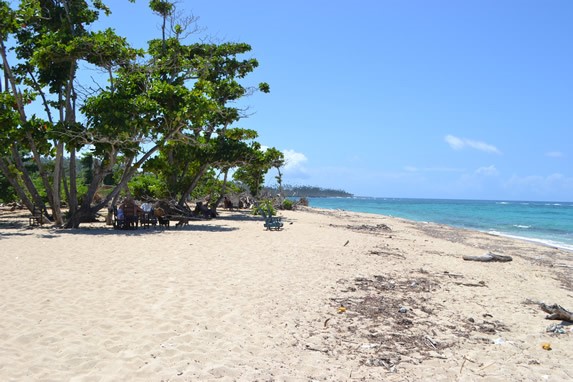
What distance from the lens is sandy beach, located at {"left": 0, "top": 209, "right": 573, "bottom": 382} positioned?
14.6 ft

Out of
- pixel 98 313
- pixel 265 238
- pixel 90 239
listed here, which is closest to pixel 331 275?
pixel 98 313

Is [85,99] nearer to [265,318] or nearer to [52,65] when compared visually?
[52,65]

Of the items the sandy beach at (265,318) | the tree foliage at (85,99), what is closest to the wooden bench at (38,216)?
the tree foliage at (85,99)

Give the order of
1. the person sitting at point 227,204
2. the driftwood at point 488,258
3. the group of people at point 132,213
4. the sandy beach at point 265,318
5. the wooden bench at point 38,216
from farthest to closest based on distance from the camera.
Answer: the person sitting at point 227,204 → the wooden bench at point 38,216 → the group of people at point 132,213 → the driftwood at point 488,258 → the sandy beach at point 265,318

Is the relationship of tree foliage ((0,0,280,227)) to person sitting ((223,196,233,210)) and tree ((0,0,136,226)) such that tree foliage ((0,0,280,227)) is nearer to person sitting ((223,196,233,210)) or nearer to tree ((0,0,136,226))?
tree ((0,0,136,226))

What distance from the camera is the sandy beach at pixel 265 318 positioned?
4.45 meters

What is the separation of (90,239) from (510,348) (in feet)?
37.2

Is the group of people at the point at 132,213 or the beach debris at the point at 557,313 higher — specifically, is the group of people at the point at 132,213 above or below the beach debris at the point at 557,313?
above

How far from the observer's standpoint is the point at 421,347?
17.2 feet

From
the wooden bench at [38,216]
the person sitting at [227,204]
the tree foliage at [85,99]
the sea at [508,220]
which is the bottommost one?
the sea at [508,220]

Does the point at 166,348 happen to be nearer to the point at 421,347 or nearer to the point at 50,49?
the point at 421,347

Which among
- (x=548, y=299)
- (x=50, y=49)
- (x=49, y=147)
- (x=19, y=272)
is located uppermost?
(x=50, y=49)

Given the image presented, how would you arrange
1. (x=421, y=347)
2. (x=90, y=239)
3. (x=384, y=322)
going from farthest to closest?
1. (x=90, y=239)
2. (x=384, y=322)
3. (x=421, y=347)

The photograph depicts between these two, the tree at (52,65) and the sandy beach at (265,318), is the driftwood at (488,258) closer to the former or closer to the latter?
the sandy beach at (265,318)
